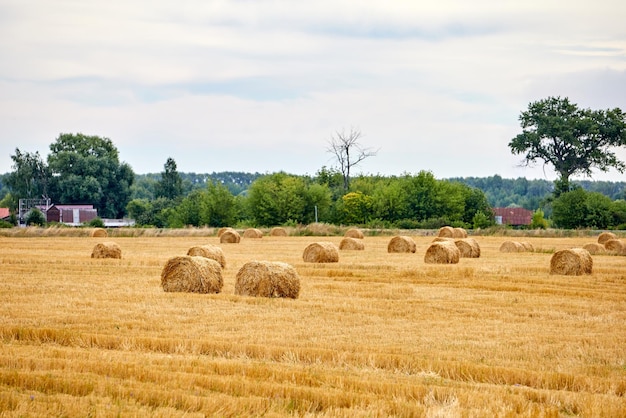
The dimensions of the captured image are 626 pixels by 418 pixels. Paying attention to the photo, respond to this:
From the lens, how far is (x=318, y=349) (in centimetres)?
1312

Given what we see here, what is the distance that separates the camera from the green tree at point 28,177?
398 feet

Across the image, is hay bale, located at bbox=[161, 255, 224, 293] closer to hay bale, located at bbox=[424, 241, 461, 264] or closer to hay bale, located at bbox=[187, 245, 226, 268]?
hay bale, located at bbox=[187, 245, 226, 268]

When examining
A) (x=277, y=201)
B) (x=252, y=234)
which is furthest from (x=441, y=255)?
(x=277, y=201)

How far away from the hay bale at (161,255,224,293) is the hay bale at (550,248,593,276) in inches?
463

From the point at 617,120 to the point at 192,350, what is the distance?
268 feet

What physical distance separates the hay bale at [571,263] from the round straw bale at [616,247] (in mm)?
11531

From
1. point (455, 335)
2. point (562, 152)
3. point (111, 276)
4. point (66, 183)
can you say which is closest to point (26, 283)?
point (111, 276)

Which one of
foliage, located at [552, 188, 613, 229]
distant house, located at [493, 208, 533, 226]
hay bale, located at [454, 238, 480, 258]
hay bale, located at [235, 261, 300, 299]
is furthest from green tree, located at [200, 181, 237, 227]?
hay bale, located at [235, 261, 300, 299]

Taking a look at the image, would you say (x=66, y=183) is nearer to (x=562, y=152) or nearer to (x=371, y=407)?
(x=562, y=152)

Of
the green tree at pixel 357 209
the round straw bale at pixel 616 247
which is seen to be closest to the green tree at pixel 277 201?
the green tree at pixel 357 209

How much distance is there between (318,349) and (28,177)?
380ft

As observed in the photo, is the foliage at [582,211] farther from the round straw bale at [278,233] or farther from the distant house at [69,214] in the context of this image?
the distant house at [69,214]

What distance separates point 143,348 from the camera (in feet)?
44.1

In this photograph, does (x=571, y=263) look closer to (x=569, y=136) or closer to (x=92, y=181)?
(x=569, y=136)
